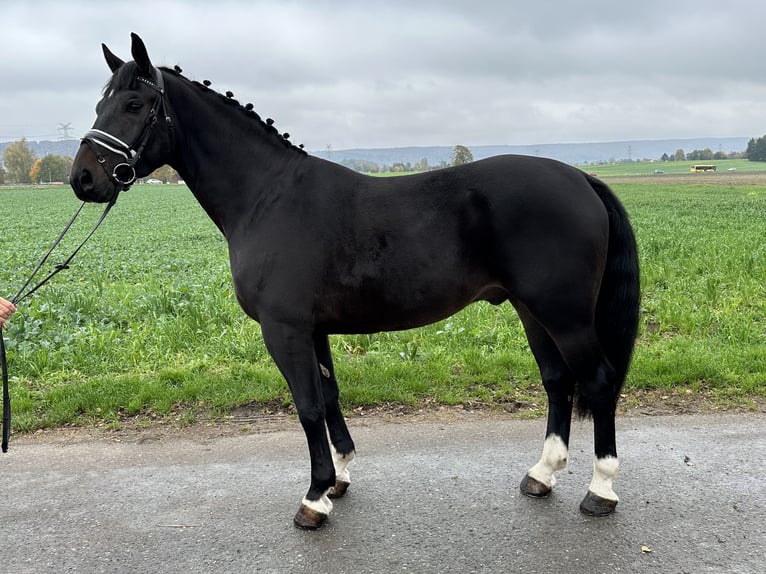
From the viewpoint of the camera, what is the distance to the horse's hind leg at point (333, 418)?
3.46 metres

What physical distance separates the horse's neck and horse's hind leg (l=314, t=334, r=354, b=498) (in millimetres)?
923

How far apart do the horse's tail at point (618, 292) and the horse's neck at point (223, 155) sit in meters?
1.89

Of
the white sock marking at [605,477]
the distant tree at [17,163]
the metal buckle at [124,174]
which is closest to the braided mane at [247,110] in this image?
the metal buckle at [124,174]

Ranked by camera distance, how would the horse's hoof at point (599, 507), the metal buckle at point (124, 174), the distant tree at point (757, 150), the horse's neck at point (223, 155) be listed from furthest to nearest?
the distant tree at point (757, 150) → the horse's neck at point (223, 155) → the horse's hoof at point (599, 507) → the metal buckle at point (124, 174)

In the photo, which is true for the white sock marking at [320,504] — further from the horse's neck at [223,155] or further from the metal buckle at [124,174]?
the metal buckle at [124,174]

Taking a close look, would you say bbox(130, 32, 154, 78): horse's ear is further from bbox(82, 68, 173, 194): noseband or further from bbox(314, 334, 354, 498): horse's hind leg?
bbox(314, 334, 354, 498): horse's hind leg

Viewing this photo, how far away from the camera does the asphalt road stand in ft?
9.00

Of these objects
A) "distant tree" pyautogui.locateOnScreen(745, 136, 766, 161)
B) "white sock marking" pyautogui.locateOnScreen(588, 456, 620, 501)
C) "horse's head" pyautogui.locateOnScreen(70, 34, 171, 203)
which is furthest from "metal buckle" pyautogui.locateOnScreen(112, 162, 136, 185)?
"distant tree" pyautogui.locateOnScreen(745, 136, 766, 161)

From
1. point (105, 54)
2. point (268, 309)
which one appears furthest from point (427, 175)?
point (105, 54)

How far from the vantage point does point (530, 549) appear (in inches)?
110

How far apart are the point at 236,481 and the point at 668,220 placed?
70.4 ft

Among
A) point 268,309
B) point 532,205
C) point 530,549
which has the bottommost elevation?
point 530,549

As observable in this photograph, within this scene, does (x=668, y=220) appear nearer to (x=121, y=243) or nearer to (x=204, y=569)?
(x=121, y=243)

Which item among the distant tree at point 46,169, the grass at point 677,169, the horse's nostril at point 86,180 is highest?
the distant tree at point 46,169
